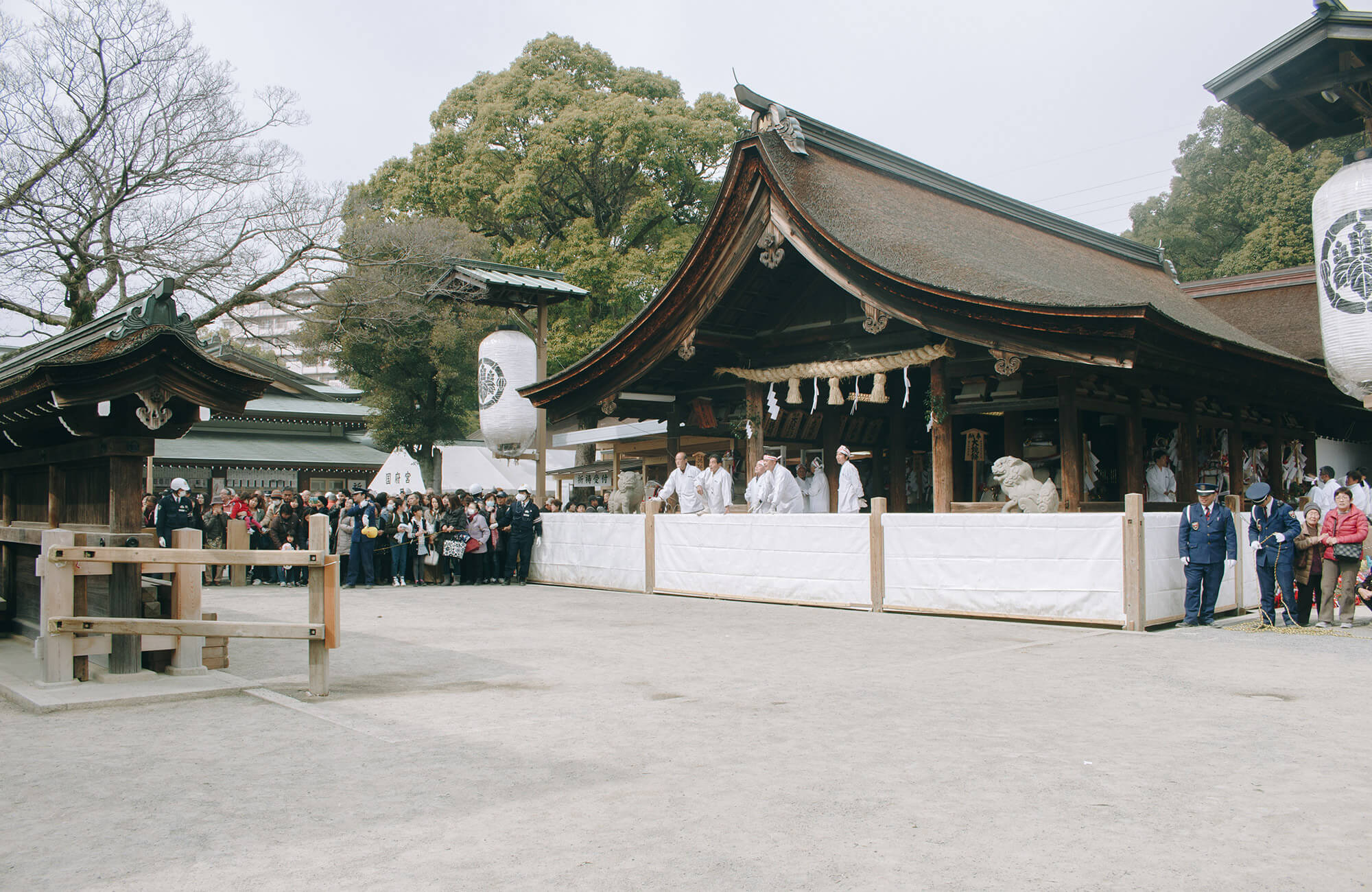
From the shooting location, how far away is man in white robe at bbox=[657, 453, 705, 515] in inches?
607

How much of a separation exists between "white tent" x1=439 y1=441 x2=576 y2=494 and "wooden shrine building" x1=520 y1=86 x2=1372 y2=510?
14265 millimetres

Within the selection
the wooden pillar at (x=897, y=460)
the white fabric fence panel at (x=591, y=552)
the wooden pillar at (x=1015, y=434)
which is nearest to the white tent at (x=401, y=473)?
the white fabric fence panel at (x=591, y=552)

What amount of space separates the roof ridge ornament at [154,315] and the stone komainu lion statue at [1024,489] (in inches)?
366

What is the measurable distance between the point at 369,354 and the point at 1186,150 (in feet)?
121

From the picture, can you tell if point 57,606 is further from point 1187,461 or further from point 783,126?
point 1187,461

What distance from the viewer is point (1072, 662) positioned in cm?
803

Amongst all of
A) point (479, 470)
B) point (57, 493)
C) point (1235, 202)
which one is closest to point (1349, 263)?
point (57, 493)

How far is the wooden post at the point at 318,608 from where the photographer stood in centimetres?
683

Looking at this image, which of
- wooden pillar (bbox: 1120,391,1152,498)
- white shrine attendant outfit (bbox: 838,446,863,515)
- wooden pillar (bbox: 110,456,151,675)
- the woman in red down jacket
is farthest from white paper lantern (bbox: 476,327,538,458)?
the woman in red down jacket

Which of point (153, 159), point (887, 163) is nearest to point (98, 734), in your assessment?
point (887, 163)

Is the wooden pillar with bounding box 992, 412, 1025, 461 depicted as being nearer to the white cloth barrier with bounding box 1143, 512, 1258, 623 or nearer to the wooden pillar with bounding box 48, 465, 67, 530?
the white cloth barrier with bounding box 1143, 512, 1258, 623

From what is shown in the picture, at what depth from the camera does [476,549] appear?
16.9 m

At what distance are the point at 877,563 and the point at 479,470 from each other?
72.8 ft

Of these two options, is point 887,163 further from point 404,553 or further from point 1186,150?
point 1186,150
